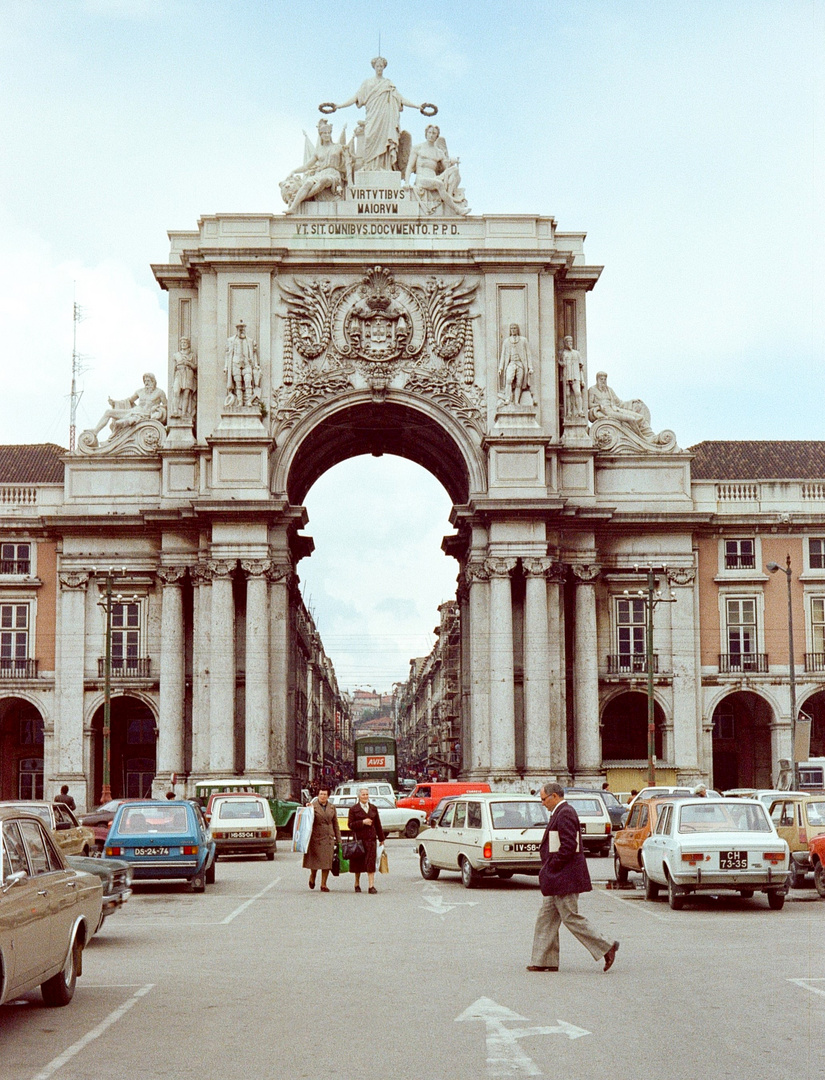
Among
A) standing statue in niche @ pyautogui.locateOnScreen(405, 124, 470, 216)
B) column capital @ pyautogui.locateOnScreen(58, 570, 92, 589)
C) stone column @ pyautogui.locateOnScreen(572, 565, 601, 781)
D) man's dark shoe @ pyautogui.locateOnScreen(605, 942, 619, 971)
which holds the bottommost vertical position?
man's dark shoe @ pyautogui.locateOnScreen(605, 942, 619, 971)

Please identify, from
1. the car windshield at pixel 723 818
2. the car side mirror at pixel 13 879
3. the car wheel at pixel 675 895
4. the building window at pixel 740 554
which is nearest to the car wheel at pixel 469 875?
the car wheel at pixel 675 895

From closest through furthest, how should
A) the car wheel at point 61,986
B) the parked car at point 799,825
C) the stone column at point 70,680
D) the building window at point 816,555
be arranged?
the car wheel at point 61,986
the parked car at point 799,825
the stone column at point 70,680
the building window at point 816,555

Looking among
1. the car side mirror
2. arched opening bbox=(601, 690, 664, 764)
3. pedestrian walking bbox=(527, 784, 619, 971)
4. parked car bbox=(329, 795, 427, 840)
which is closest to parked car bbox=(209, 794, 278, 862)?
parked car bbox=(329, 795, 427, 840)

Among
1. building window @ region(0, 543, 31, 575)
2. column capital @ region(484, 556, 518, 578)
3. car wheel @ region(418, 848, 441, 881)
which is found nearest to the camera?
car wheel @ region(418, 848, 441, 881)

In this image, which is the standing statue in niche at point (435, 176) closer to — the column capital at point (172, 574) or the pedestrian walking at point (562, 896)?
the column capital at point (172, 574)

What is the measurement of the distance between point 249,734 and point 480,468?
13.0 meters

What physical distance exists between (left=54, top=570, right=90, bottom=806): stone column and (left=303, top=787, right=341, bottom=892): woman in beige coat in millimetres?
31904

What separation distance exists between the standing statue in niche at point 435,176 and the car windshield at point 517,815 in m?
36.1

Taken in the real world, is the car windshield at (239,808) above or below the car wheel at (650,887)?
above

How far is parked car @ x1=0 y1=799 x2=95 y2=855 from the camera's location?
24469 mm

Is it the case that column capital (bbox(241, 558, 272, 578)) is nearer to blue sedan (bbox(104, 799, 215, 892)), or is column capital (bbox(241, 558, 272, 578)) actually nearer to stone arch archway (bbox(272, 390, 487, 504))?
stone arch archway (bbox(272, 390, 487, 504))

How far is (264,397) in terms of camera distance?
58.3m

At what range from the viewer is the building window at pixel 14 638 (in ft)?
199

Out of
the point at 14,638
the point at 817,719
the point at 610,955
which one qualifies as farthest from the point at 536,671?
the point at 610,955
